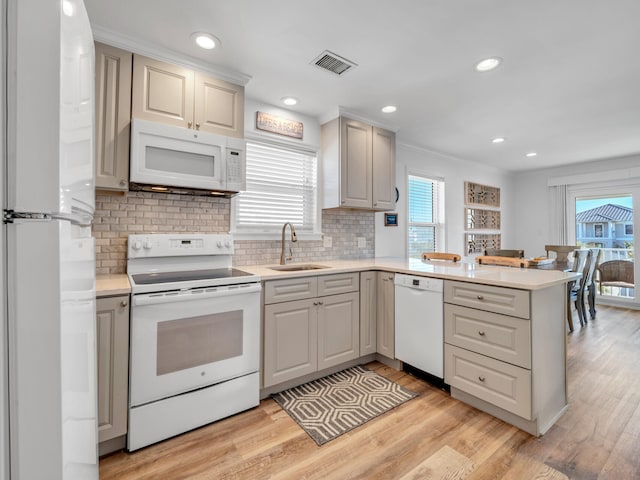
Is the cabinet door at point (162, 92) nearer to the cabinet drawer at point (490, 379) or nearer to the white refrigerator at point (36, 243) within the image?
the white refrigerator at point (36, 243)

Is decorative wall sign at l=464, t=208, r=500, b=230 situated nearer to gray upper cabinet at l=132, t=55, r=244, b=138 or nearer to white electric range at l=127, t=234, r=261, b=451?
gray upper cabinet at l=132, t=55, r=244, b=138

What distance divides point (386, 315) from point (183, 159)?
2.02m

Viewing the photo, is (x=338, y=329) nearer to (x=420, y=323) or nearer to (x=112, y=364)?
(x=420, y=323)

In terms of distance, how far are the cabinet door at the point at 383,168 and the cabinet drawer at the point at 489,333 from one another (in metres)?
1.44

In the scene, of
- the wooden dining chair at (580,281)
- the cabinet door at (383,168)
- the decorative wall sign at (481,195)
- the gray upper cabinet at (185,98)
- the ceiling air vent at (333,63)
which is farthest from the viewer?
the decorative wall sign at (481,195)

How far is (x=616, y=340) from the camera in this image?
337 centimetres

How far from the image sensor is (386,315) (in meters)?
2.73

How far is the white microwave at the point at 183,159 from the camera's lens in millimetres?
1978

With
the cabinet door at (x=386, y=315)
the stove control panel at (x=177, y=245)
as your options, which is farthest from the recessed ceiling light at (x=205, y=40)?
the cabinet door at (x=386, y=315)

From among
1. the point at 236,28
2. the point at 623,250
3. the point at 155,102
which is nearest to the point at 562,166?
the point at 623,250

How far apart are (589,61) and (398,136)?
192 centimetres

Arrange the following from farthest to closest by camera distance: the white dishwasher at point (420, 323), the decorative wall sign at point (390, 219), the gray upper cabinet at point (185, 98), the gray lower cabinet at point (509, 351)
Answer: the decorative wall sign at point (390, 219) → the white dishwasher at point (420, 323) → the gray upper cabinet at point (185, 98) → the gray lower cabinet at point (509, 351)

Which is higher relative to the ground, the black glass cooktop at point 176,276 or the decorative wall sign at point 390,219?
the decorative wall sign at point 390,219

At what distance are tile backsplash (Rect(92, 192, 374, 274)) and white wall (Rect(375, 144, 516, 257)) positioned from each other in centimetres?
86
